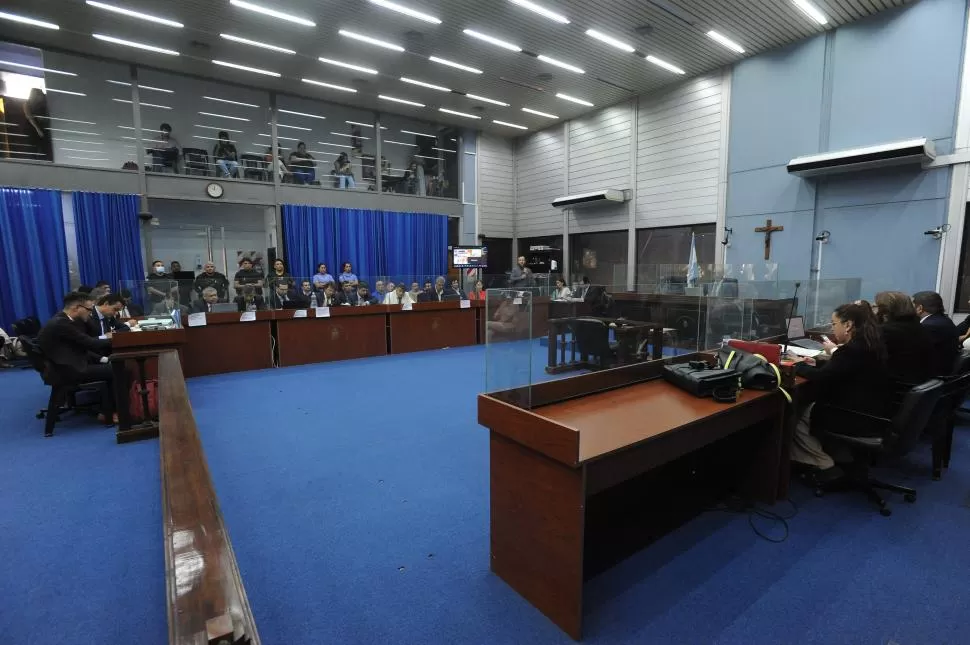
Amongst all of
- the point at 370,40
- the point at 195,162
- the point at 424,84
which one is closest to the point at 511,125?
the point at 424,84

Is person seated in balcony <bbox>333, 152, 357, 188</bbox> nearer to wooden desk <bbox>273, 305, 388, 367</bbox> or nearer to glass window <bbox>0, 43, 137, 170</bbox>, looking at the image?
glass window <bbox>0, 43, 137, 170</bbox>

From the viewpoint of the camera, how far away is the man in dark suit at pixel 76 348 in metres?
3.78

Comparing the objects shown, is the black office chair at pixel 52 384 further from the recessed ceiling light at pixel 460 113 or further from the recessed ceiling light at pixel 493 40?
the recessed ceiling light at pixel 460 113

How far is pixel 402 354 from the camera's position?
725 centimetres

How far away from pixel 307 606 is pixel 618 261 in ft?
29.8

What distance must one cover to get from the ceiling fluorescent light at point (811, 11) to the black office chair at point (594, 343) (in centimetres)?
566

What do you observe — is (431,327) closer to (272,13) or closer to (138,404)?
(138,404)

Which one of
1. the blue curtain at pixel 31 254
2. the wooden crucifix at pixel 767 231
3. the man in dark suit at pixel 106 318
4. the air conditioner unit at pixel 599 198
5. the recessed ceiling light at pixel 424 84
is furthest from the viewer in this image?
the air conditioner unit at pixel 599 198

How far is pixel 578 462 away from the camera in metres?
1.55

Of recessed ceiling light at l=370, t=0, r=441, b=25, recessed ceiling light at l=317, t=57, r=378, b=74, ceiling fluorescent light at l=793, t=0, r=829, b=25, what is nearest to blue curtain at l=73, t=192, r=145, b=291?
recessed ceiling light at l=317, t=57, r=378, b=74

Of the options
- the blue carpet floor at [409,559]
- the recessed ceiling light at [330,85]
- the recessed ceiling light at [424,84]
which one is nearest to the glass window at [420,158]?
the recessed ceiling light at [330,85]

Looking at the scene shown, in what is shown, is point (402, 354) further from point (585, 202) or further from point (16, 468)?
point (585, 202)

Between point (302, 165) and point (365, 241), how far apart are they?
6.36 ft

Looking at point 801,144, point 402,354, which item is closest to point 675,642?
point 402,354
